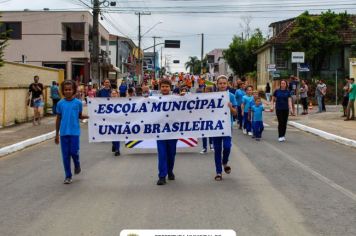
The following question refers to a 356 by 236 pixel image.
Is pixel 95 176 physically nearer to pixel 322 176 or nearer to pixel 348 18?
pixel 322 176

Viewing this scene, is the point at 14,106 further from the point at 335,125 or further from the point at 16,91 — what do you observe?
the point at 335,125

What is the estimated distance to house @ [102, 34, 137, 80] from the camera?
74.7m

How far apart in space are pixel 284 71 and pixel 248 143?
35.7 m

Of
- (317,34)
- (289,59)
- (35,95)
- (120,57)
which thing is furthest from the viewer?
(120,57)

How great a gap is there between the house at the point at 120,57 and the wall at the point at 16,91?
3722 cm

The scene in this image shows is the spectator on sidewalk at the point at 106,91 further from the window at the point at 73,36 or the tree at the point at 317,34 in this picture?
the window at the point at 73,36

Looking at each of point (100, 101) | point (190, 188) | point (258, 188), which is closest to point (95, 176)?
point (100, 101)

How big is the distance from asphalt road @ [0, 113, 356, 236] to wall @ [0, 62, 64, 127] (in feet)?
25.2

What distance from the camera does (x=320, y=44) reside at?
46375 millimetres

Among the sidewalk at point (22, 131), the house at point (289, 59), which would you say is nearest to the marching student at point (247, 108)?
the sidewalk at point (22, 131)

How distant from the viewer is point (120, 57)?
8312 centimetres

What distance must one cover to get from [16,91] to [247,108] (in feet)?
30.3

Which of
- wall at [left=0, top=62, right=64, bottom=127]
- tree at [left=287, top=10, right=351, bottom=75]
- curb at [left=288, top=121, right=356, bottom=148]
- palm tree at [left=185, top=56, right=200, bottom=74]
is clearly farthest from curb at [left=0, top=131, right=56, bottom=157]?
palm tree at [left=185, top=56, right=200, bottom=74]

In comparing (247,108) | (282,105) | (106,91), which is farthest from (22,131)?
(282,105)
